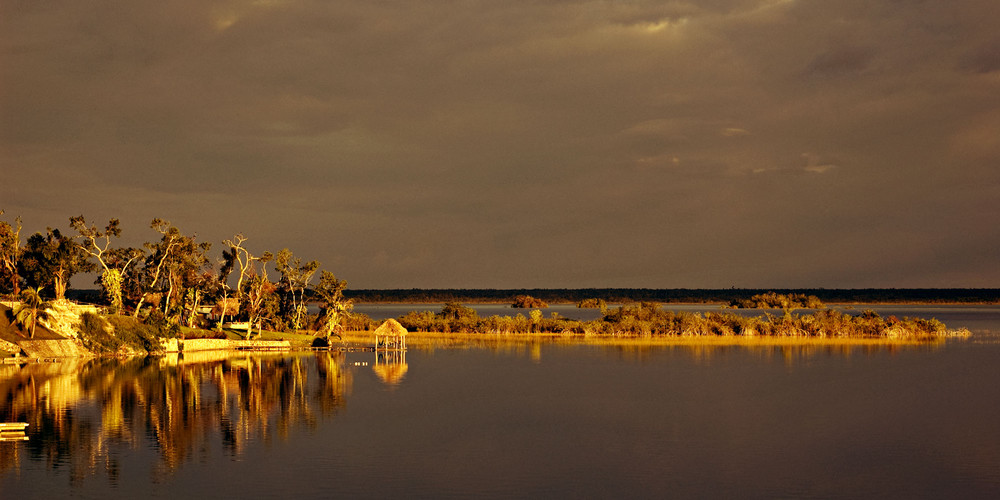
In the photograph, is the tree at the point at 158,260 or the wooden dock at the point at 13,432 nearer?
the wooden dock at the point at 13,432

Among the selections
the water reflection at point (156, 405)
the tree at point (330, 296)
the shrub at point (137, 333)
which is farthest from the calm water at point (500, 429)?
the tree at point (330, 296)

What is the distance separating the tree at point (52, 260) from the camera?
86.1 metres

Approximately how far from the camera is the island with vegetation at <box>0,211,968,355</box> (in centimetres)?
7912

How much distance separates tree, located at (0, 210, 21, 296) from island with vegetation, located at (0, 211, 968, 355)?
4.6 inches

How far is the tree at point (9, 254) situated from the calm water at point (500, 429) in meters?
19.9

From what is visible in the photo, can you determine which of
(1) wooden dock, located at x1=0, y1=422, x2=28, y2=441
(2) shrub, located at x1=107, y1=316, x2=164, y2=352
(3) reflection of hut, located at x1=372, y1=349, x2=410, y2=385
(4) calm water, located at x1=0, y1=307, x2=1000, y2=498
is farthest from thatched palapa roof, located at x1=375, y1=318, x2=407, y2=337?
(1) wooden dock, located at x1=0, y1=422, x2=28, y2=441

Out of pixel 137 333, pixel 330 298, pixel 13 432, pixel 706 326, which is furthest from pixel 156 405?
pixel 706 326

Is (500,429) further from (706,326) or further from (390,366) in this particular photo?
(706,326)

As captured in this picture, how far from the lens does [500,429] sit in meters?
43.9

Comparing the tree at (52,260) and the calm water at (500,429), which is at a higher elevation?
the tree at (52,260)

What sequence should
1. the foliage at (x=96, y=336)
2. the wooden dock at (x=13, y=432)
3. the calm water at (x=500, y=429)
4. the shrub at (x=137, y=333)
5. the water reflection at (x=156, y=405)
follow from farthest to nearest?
the shrub at (x=137, y=333) → the foliage at (x=96, y=336) → the wooden dock at (x=13, y=432) → the water reflection at (x=156, y=405) → the calm water at (x=500, y=429)

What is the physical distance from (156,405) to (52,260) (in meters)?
44.3

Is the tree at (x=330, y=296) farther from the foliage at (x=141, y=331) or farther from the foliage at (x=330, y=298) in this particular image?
the foliage at (x=141, y=331)

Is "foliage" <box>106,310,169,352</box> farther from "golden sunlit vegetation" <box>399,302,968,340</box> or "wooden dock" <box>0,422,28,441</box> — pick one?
"wooden dock" <box>0,422,28,441</box>
